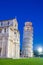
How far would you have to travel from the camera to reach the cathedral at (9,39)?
41.4m

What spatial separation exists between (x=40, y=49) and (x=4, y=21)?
99.3 ft

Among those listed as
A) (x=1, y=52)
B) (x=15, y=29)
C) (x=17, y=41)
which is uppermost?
(x=15, y=29)

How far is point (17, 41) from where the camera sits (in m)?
47.8

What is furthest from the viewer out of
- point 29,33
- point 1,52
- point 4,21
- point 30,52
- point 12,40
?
point 29,33

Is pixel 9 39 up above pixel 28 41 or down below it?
below

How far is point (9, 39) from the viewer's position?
4256cm

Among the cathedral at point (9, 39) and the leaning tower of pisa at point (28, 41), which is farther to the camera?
the leaning tower of pisa at point (28, 41)

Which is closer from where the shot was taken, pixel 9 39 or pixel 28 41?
pixel 9 39

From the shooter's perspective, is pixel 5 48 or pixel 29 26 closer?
pixel 5 48

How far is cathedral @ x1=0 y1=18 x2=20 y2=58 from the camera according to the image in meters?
41.4

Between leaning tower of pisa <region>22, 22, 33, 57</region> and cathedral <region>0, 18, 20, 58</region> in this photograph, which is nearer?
cathedral <region>0, 18, 20, 58</region>

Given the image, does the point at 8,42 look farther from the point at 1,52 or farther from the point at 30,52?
the point at 30,52

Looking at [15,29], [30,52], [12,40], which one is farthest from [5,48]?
[30,52]

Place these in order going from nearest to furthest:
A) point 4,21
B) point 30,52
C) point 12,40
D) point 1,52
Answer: point 1,52 < point 12,40 < point 4,21 < point 30,52
